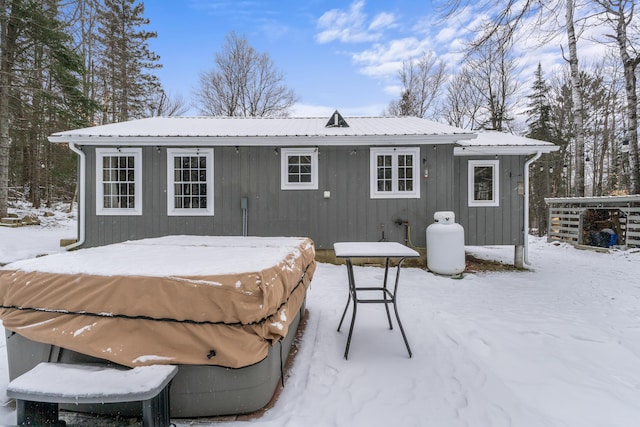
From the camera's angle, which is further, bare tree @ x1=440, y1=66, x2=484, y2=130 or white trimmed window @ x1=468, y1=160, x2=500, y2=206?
bare tree @ x1=440, y1=66, x2=484, y2=130

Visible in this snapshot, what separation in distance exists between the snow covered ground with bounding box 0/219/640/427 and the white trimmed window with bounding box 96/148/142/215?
432 centimetres

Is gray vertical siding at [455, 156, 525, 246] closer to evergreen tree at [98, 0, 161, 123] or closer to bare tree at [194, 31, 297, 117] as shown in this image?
bare tree at [194, 31, 297, 117]

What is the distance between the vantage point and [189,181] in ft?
20.6

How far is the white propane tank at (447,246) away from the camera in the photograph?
5.34 meters

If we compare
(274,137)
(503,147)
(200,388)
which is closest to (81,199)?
(274,137)

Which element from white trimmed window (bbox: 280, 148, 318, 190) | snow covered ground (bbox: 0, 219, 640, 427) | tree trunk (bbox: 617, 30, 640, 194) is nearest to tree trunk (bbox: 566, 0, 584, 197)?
tree trunk (bbox: 617, 30, 640, 194)

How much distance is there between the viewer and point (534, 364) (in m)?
2.47

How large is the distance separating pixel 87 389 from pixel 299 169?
5239 mm

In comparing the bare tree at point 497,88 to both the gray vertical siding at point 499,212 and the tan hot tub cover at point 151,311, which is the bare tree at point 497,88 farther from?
the tan hot tub cover at point 151,311

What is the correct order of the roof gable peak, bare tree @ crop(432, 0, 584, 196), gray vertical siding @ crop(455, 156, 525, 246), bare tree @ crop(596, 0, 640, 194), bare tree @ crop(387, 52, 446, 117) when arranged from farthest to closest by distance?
bare tree @ crop(387, 52, 446, 117), bare tree @ crop(596, 0, 640, 194), the roof gable peak, gray vertical siding @ crop(455, 156, 525, 246), bare tree @ crop(432, 0, 584, 196)

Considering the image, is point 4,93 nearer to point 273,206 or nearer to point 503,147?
point 273,206

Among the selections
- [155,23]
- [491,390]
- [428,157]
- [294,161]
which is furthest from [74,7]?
[491,390]

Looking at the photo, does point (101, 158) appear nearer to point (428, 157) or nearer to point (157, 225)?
point (157, 225)

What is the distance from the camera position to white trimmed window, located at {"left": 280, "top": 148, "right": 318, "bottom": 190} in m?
6.20
